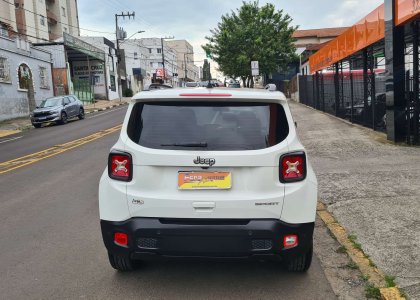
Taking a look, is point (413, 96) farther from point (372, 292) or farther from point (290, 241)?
point (290, 241)

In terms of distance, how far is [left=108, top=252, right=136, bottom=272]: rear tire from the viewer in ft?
14.4

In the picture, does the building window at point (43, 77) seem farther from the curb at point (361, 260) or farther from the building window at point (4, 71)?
the curb at point (361, 260)

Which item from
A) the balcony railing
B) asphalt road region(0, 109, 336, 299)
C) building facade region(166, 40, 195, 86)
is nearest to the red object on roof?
the balcony railing

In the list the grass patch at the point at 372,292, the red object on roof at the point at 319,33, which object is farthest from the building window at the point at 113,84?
the grass patch at the point at 372,292

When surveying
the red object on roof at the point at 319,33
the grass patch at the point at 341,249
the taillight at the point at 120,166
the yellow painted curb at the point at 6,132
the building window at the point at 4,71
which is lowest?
the grass patch at the point at 341,249

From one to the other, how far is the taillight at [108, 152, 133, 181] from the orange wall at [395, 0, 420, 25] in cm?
814

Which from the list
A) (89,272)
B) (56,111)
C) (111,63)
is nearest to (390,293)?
(89,272)

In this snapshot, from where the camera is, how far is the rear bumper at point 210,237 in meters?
3.69

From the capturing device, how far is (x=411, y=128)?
1170 centimetres

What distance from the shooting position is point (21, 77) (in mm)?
31594

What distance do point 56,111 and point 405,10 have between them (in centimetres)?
2005

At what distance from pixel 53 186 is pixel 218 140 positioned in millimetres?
6088

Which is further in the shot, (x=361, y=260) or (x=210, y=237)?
(x=361, y=260)

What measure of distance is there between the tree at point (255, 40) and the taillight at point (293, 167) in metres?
36.8
